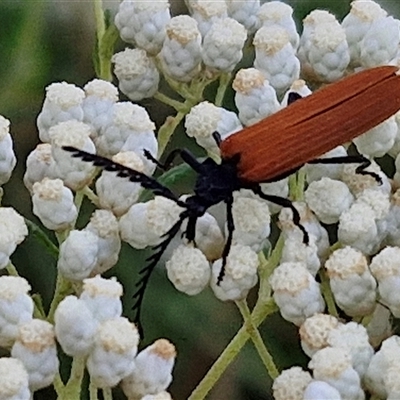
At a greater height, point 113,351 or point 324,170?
point 324,170

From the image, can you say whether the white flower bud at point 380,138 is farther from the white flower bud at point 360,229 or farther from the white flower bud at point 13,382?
the white flower bud at point 13,382

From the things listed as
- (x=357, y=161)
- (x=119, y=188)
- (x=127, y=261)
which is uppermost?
(x=357, y=161)

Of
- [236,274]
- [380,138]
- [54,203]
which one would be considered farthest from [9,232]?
[380,138]

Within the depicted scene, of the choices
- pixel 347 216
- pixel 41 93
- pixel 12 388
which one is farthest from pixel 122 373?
pixel 41 93

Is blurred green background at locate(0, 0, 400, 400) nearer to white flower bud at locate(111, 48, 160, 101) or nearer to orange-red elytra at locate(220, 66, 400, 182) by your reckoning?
white flower bud at locate(111, 48, 160, 101)

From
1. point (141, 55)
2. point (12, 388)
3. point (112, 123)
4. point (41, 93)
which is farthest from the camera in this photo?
point (41, 93)

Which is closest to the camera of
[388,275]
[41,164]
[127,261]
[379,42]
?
[388,275]

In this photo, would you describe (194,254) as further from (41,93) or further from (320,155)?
(41,93)

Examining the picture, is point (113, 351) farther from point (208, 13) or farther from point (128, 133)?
point (208, 13)
